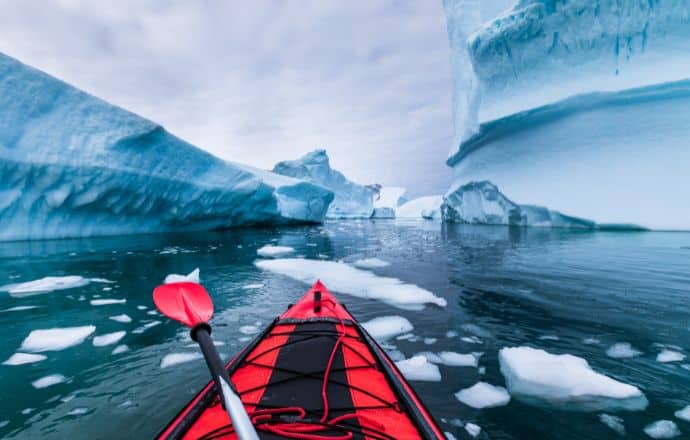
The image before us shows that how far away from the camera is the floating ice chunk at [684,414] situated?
1.66m

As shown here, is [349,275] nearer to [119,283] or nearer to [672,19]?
[119,283]

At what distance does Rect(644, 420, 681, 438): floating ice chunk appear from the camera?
1533 millimetres

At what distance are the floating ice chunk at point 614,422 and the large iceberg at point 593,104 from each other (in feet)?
50.9

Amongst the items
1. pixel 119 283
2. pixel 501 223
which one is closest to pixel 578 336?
pixel 119 283

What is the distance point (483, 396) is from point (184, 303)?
186 centimetres

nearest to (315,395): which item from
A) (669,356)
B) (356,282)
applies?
(669,356)

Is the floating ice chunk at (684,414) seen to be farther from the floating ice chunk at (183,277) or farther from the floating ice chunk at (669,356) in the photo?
the floating ice chunk at (183,277)

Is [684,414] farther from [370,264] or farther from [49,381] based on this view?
[370,264]

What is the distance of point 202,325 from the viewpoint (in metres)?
1.38

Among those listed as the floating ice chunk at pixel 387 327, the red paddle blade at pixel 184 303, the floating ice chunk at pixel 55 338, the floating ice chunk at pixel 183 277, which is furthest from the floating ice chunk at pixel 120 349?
the floating ice chunk at pixel 387 327

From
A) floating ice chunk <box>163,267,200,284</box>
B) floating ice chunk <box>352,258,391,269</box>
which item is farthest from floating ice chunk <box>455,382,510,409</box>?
floating ice chunk <box>352,258,391,269</box>

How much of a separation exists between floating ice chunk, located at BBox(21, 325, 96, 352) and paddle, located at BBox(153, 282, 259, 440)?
1.98m

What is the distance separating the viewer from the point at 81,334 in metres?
2.88

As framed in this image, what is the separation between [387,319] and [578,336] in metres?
1.76
